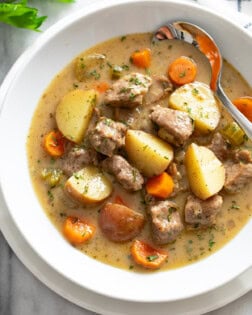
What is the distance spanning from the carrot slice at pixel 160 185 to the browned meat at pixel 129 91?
1.84 feet

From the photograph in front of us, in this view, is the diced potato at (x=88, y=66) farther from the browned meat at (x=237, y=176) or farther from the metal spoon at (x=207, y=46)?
the browned meat at (x=237, y=176)

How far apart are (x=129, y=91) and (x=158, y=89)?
0.30 metres

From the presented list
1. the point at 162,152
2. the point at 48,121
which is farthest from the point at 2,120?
the point at 162,152

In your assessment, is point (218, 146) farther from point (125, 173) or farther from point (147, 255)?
point (147, 255)

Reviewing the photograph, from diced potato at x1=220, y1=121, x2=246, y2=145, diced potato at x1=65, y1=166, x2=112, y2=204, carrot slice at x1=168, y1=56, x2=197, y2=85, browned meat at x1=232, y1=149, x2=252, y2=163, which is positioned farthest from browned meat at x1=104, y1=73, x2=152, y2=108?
browned meat at x1=232, y1=149, x2=252, y2=163

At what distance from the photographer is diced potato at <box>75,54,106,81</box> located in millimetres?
4477

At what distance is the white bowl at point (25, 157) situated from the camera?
4262 mm

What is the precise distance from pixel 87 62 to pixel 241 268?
1.89 meters

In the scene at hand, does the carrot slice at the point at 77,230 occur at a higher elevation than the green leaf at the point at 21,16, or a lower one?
lower

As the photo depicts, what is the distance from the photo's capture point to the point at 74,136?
4320 millimetres

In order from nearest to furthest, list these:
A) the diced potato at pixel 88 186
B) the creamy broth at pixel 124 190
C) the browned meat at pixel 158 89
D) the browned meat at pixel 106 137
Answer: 1. the browned meat at pixel 106 137
2. the diced potato at pixel 88 186
3. the creamy broth at pixel 124 190
4. the browned meat at pixel 158 89

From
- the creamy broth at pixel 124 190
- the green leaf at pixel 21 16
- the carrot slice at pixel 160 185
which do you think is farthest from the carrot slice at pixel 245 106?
the green leaf at pixel 21 16

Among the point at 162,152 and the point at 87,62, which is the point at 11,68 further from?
the point at 162,152

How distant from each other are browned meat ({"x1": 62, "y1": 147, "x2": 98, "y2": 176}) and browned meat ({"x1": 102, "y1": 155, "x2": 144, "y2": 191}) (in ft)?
0.49
